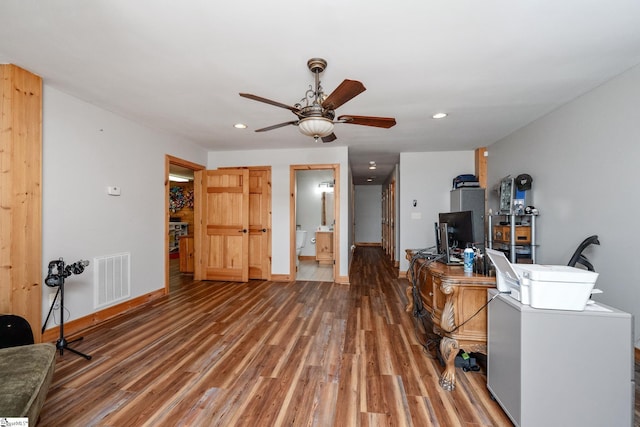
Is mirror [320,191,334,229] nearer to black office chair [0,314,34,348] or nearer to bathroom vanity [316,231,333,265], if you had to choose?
bathroom vanity [316,231,333,265]

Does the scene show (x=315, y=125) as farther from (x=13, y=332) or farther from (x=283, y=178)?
(x=283, y=178)

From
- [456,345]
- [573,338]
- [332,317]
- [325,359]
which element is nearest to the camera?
[573,338]

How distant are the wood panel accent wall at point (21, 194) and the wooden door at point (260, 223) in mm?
2944

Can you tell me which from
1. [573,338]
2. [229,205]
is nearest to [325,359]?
[573,338]

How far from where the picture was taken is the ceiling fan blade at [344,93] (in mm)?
1672

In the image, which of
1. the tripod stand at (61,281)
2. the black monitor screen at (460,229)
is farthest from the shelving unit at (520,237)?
the tripod stand at (61,281)

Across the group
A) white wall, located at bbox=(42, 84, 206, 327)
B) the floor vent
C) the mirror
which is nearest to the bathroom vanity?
the mirror

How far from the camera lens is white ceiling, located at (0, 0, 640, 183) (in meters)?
1.59

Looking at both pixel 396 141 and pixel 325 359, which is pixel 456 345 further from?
pixel 396 141

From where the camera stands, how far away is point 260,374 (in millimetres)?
2031

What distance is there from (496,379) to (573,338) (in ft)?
1.77

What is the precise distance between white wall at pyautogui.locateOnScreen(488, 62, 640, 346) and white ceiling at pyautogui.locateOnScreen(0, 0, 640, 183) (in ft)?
0.82

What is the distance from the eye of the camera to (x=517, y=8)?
1565 millimetres

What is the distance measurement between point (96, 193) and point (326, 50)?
2924 millimetres
